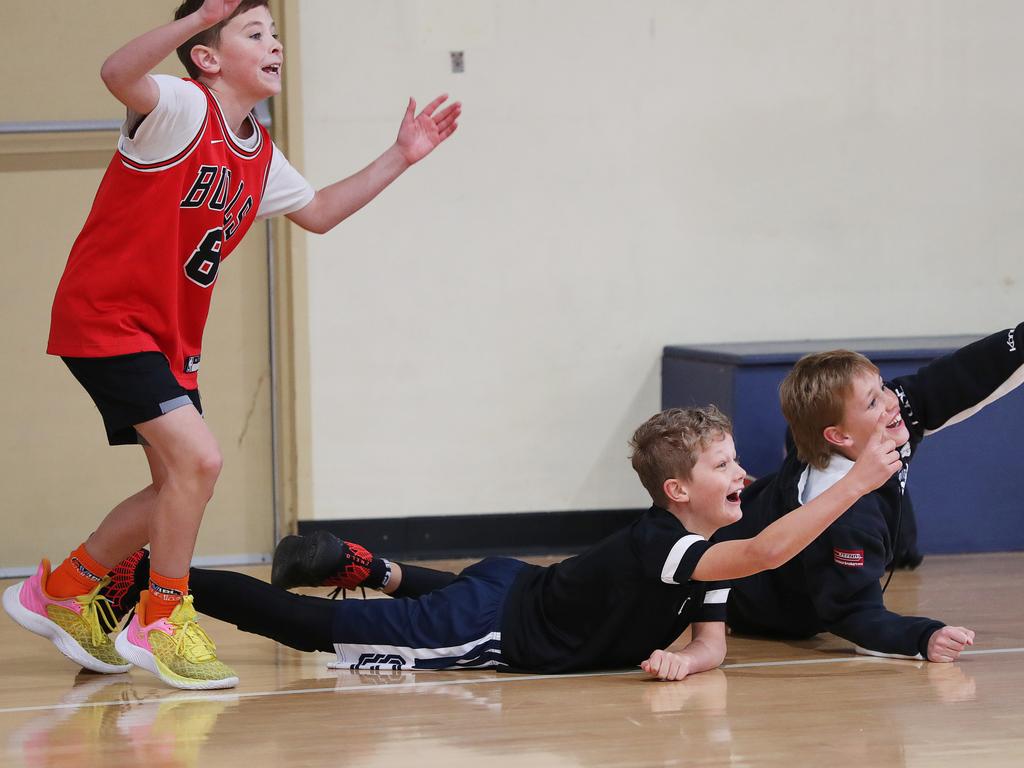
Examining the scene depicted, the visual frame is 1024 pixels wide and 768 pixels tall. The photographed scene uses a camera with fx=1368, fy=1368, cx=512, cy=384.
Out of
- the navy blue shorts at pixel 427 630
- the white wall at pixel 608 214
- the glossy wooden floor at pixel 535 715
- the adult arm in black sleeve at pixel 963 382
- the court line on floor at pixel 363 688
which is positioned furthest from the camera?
the white wall at pixel 608 214

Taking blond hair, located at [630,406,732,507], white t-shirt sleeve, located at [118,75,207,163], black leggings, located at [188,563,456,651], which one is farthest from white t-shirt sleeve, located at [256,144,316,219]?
blond hair, located at [630,406,732,507]

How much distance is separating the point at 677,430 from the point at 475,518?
1.47 meters

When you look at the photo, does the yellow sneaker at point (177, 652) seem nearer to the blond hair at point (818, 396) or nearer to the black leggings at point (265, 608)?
the black leggings at point (265, 608)

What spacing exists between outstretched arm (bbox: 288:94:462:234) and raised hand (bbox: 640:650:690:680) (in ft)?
3.16

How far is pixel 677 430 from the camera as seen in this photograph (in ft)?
6.96

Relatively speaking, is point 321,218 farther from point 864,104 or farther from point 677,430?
point 864,104

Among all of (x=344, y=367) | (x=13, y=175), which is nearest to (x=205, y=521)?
(x=344, y=367)

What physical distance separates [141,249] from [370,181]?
519 millimetres

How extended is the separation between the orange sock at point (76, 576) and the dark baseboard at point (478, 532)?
1.20 meters

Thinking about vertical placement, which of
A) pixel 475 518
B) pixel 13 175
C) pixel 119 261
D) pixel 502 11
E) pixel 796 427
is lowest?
pixel 475 518

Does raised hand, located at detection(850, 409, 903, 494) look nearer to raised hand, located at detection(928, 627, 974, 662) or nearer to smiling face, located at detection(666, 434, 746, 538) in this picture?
smiling face, located at detection(666, 434, 746, 538)

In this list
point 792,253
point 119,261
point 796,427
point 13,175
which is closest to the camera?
point 119,261

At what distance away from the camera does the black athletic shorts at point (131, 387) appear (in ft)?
6.77

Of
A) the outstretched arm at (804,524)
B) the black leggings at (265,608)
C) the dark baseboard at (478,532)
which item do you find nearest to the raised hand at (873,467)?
the outstretched arm at (804,524)
